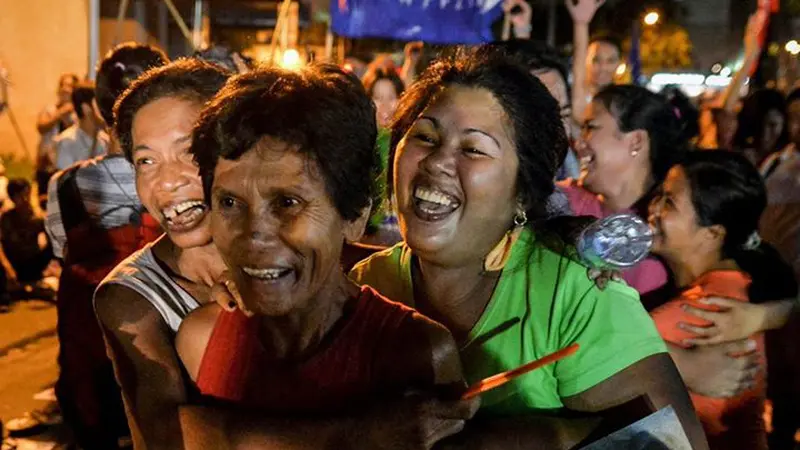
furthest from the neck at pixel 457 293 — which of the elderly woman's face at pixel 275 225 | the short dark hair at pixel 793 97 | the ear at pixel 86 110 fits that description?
the ear at pixel 86 110

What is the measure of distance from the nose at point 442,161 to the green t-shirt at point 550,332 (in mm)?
254

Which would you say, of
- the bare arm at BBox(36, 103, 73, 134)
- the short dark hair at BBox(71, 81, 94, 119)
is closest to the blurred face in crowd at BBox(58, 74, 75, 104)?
the bare arm at BBox(36, 103, 73, 134)

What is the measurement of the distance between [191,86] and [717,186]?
71.1 inches

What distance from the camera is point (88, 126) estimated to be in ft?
24.1

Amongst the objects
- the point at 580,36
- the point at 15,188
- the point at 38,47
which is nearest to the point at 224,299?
the point at 580,36

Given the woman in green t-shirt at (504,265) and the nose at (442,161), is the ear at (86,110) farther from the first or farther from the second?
the nose at (442,161)

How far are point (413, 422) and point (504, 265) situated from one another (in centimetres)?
59

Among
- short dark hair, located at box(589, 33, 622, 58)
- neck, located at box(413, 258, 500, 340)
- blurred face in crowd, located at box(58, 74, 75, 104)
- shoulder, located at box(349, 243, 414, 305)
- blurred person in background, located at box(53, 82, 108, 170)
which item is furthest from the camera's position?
blurred face in crowd, located at box(58, 74, 75, 104)

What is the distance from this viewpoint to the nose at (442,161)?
1.88m

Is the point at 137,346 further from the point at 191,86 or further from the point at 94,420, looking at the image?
the point at 94,420

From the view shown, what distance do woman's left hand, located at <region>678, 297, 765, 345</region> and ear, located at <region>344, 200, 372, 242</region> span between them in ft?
4.02

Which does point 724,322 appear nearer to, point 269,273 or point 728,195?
point 728,195

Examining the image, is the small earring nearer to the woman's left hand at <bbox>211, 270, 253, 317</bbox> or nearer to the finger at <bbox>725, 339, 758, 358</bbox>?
the woman's left hand at <bbox>211, 270, 253, 317</bbox>

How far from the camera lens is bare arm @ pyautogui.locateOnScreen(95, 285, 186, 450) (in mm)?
1751
